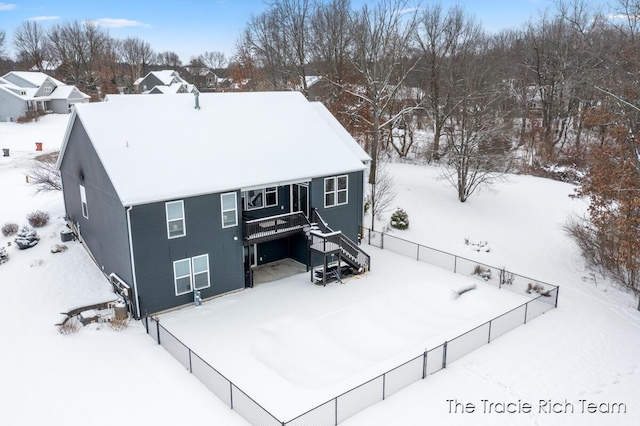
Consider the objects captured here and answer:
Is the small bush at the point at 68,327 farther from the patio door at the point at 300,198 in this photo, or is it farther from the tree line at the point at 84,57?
the tree line at the point at 84,57

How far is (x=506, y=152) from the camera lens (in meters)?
44.4

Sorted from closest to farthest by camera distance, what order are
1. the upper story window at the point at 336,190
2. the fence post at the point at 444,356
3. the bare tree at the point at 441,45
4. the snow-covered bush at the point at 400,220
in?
1. the fence post at the point at 444,356
2. the upper story window at the point at 336,190
3. the snow-covered bush at the point at 400,220
4. the bare tree at the point at 441,45

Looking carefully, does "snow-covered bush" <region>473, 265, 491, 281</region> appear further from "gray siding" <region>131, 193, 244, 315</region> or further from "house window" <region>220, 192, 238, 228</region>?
"house window" <region>220, 192, 238, 228</region>

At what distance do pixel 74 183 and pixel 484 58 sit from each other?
36745mm

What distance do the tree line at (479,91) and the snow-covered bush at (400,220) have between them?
6.73ft

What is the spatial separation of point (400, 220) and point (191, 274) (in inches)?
574

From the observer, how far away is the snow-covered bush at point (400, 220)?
2994cm

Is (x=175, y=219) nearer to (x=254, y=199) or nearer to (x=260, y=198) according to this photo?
(x=254, y=199)

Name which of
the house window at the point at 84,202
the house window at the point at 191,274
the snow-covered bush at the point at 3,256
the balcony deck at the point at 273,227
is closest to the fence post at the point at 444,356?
the balcony deck at the point at 273,227

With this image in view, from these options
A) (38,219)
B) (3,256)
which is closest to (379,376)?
(3,256)

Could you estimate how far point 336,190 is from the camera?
24.0m

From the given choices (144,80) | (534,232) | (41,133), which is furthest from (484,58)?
(144,80)

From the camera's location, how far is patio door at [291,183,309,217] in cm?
2348

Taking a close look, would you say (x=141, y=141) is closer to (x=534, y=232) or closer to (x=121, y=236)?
(x=121, y=236)
